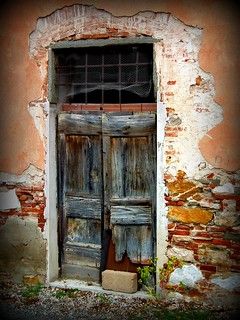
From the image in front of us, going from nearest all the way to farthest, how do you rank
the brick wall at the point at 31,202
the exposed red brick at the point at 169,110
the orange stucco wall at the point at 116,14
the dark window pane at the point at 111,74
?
the orange stucco wall at the point at 116,14 < the exposed red brick at the point at 169,110 < the dark window pane at the point at 111,74 < the brick wall at the point at 31,202

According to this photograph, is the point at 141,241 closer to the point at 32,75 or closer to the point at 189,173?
the point at 189,173

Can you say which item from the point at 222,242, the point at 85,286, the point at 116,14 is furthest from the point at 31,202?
the point at 116,14

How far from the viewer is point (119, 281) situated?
4.80 m

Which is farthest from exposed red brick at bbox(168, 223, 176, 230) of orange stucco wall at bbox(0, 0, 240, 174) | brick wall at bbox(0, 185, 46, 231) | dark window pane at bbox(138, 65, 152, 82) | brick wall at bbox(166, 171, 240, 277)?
dark window pane at bbox(138, 65, 152, 82)

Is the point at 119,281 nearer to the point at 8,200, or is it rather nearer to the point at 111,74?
the point at 8,200

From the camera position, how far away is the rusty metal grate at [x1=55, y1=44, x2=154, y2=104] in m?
4.70

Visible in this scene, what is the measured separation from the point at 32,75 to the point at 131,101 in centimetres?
120

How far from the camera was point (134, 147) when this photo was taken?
15.8 feet

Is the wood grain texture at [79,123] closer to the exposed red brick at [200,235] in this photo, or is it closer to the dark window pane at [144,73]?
the dark window pane at [144,73]

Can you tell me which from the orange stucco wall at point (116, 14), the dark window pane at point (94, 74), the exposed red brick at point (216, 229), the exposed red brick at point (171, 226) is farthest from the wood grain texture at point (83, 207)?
the dark window pane at point (94, 74)

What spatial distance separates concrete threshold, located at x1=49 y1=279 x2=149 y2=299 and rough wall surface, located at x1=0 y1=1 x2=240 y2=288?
635mm

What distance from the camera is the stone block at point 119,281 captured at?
476cm

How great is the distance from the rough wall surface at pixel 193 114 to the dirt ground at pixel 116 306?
351 mm

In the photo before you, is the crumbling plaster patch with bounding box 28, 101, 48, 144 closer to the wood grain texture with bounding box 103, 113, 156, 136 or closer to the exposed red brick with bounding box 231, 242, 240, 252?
the wood grain texture with bounding box 103, 113, 156, 136
